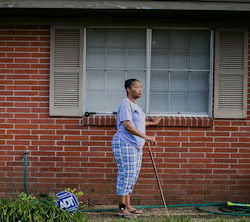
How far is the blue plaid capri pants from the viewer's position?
20.1 ft

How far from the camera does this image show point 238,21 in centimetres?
693

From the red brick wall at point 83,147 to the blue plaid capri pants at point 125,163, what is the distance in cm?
73

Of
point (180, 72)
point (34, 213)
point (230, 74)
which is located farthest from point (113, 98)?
point (34, 213)

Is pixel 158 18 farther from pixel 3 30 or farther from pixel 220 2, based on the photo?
pixel 3 30

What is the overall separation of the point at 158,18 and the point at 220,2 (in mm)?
961

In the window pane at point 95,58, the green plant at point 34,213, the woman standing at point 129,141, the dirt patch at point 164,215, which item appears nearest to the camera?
the green plant at point 34,213

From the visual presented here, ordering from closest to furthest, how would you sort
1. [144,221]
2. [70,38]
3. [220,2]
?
1. [144,221]
2. [220,2]
3. [70,38]

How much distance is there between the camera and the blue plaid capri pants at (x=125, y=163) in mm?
6125

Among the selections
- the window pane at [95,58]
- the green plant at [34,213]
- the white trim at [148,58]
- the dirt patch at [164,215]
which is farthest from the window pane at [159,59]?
the green plant at [34,213]

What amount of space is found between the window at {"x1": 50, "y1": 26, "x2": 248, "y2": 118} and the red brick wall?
22 centimetres

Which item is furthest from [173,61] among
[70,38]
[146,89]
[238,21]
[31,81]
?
[31,81]

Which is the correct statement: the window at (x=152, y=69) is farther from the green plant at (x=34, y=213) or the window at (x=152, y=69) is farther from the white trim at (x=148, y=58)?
the green plant at (x=34, y=213)

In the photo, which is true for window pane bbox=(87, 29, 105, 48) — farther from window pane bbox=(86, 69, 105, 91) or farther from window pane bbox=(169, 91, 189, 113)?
window pane bbox=(169, 91, 189, 113)

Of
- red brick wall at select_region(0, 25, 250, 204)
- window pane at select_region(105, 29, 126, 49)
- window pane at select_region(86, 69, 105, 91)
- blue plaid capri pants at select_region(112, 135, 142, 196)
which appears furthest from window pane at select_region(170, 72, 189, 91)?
blue plaid capri pants at select_region(112, 135, 142, 196)
